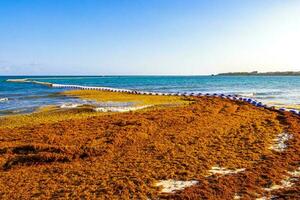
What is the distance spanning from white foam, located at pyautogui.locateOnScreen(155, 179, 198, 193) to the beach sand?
0.05ft

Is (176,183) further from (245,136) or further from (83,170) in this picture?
(245,136)

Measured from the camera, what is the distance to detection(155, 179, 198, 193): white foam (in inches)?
273

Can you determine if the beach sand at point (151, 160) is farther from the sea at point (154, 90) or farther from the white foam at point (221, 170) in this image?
the sea at point (154, 90)

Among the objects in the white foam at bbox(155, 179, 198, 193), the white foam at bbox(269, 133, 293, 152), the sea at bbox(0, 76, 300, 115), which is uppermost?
the white foam at bbox(269, 133, 293, 152)

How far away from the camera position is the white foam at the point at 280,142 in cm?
1003

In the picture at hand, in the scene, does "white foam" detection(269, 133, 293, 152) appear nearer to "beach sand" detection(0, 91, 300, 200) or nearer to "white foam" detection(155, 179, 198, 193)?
"beach sand" detection(0, 91, 300, 200)

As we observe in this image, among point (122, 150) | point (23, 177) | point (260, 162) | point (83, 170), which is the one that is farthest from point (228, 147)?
point (23, 177)

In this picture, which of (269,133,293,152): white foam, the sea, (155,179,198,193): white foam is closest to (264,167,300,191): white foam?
(155,179,198,193): white foam

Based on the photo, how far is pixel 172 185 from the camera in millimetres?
7156

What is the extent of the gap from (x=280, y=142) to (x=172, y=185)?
5.17 metres

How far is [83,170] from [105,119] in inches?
300

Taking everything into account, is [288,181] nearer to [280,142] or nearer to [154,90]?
[280,142]

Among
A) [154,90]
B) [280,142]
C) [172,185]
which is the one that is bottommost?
[154,90]

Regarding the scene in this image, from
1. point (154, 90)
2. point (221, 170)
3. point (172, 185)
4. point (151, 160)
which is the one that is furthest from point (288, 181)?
point (154, 90)
